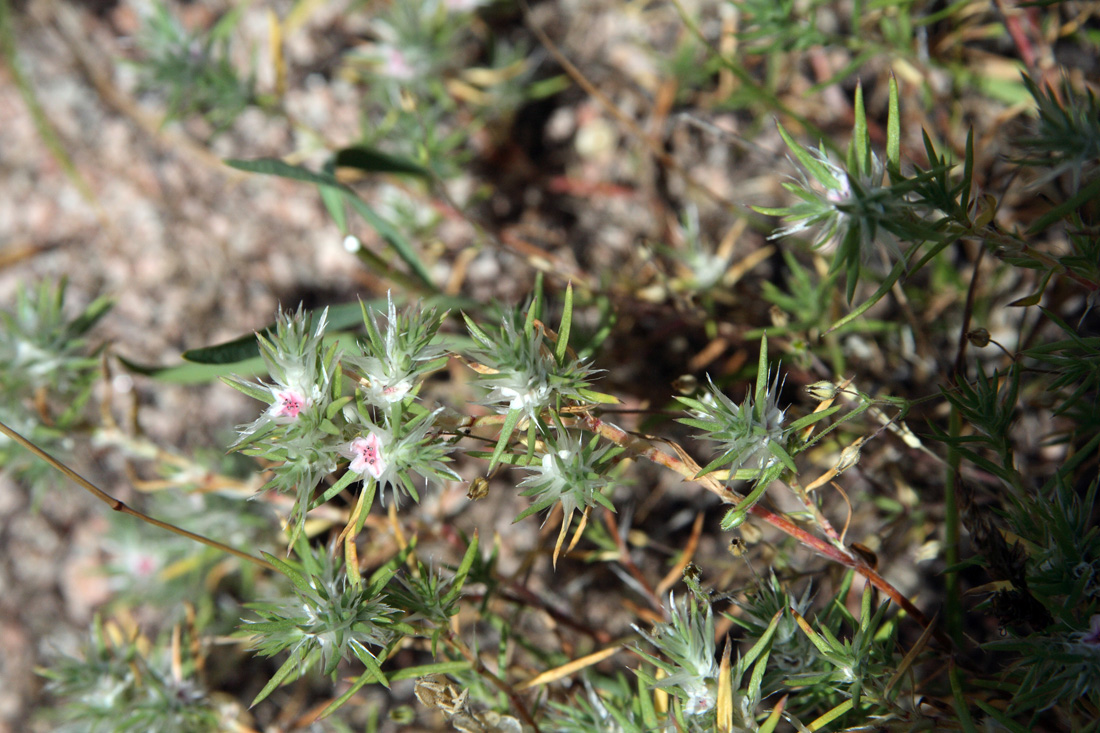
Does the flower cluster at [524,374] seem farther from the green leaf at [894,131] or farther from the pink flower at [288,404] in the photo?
the green leaf at [894,131]

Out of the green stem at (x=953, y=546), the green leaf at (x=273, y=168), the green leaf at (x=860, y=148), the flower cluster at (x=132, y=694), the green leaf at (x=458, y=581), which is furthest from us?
the flower cluster at (x=132, y=694)

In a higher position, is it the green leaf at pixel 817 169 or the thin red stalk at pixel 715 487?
the green leaf at pixel 817 169

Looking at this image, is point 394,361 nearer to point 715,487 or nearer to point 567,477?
point 567,477

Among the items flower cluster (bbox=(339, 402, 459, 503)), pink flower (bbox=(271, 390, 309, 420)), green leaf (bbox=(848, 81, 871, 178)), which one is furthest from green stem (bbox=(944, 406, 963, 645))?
pink flower (bbox=(271, 390, 309, 420))

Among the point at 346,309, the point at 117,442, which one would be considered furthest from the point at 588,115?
the point at 117,442

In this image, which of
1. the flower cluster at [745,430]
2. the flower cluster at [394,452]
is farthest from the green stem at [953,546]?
the flower cluster at [394,452]

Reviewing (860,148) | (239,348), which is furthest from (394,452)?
(860,148)
